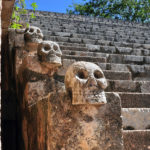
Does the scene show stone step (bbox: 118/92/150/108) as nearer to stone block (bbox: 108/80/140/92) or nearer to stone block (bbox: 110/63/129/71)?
stone block (bbox: 108/80/140/92)

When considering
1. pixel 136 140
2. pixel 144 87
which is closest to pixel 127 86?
pixel 144 87

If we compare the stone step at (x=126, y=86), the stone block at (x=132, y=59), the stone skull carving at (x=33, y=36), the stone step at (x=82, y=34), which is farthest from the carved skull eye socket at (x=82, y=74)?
the stone step at (x=82, y=34)

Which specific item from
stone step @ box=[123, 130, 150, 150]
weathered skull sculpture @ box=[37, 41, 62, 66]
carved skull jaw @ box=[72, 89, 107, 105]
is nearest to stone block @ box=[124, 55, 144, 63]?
weathered skull sculpture @ box=[37, 41, 62, 66]

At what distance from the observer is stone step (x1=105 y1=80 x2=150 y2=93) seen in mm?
2807

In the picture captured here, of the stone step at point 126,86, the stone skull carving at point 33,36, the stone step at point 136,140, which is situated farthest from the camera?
the stone skull carving at point 33,36

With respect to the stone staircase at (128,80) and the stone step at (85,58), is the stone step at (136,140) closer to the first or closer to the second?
the stone staircase at (128,80)

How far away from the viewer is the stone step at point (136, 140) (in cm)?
191

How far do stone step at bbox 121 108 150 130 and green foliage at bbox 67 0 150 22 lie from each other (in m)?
16.8

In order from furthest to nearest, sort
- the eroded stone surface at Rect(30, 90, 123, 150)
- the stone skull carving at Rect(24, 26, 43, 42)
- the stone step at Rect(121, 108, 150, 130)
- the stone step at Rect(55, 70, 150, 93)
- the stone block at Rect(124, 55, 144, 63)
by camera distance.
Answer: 1. the stone block at Rect(124, 55, 144, 63)
2. the stone skull carving at Rect(24, 26, 43, 42)
3. the stone step at Rect(55, 70, 150, 93)
4. the stone step at Rect(121, 108, 150, 130)
5. the eroded stone surface at Rect(30, 90, 123, 150)

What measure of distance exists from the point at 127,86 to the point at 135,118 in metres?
0.73

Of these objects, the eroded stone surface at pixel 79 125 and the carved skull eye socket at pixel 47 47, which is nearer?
the eroded stone surface at pixel 79 125

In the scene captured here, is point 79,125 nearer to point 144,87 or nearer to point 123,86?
point 123,86

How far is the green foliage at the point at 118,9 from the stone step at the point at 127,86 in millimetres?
16025

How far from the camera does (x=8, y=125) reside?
132 inches
